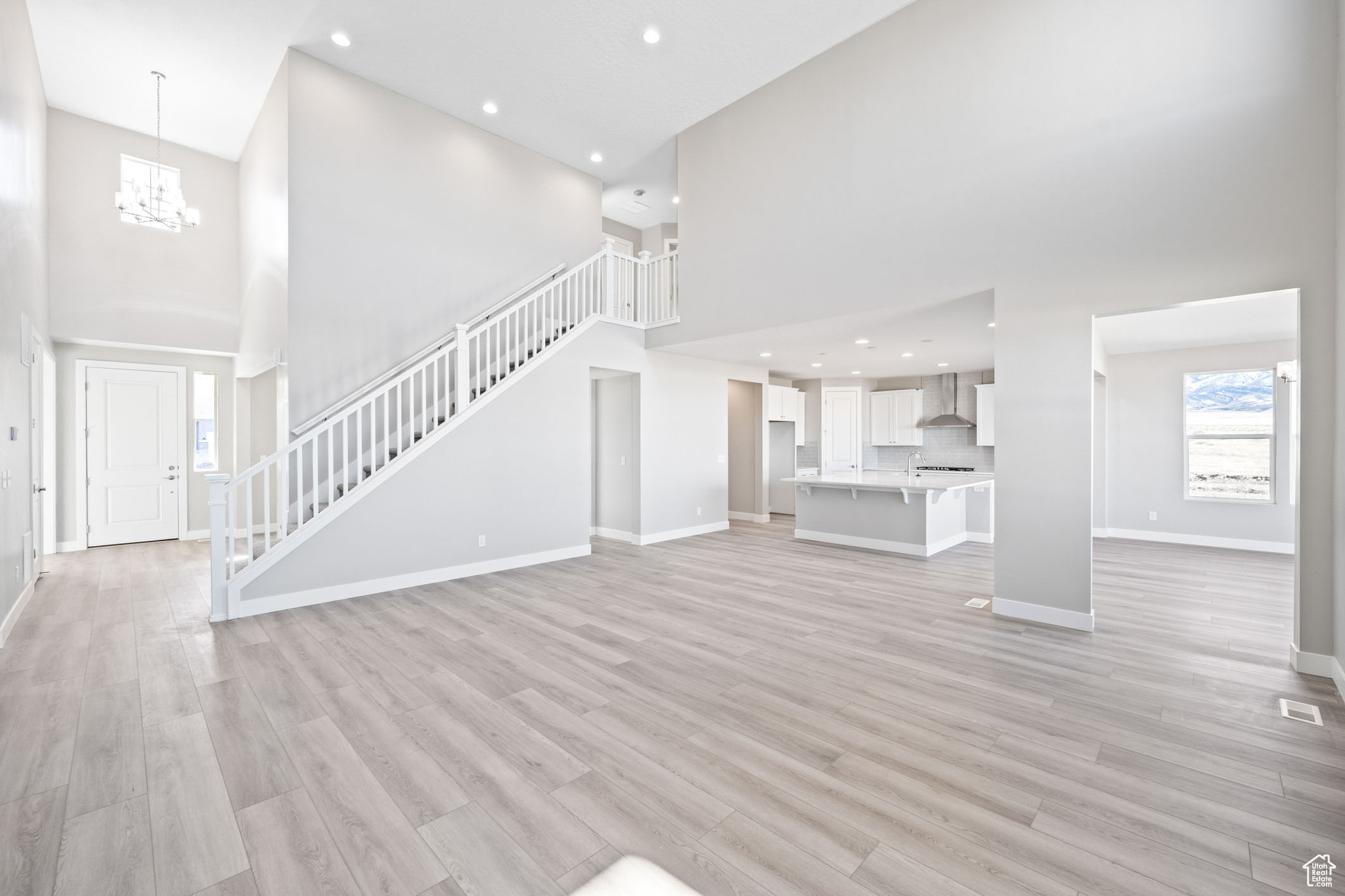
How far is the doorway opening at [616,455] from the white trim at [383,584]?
1204 millimetres

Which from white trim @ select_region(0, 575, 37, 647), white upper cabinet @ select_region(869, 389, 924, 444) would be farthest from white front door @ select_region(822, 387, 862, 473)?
white trim @ select_region(0, 575, 37, 647)

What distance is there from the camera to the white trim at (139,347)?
21.4ft

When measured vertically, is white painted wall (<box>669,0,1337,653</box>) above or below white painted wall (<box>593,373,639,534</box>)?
above

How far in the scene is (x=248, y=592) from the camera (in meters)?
4.27

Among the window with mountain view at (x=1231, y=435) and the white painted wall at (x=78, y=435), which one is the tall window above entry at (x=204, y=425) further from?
Answer: the window with mountain view at (x=1231, y=435)

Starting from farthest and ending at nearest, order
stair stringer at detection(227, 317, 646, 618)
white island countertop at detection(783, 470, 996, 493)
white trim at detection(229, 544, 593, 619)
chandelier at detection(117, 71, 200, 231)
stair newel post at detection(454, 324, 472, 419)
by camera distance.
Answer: white island countertop at detection(783, 470, 996, 493) < chandelier at detection(117, 71, 200, 231) < stair newel post at detection(454, 324, 472, 419) < stair stringer at detection(227, 317, 646, 618) < white trim at detection(229, 544, 593, 619)

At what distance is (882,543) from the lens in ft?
21.9

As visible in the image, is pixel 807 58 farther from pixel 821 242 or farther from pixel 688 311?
pixel 688 311

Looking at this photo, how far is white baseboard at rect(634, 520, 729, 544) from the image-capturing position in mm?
7273

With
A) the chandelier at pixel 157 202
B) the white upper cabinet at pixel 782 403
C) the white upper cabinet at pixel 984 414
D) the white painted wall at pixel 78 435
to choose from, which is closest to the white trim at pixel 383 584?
the chandelier at pixel 157 202

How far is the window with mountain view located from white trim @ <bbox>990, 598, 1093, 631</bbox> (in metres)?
4.76

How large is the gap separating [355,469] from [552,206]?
4321 millimetres

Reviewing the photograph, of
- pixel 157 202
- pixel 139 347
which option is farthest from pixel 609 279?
pixel 139 347

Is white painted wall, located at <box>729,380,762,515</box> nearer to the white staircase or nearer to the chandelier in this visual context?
the white staircase
